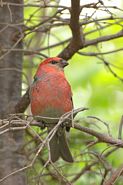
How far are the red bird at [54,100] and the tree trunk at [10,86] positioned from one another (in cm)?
21

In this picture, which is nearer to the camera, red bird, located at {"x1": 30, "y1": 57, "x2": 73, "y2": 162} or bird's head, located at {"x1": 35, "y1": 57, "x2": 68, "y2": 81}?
red bird, located at {"x1": 30, "y1": 57, "x2": 73, "y2": 162}

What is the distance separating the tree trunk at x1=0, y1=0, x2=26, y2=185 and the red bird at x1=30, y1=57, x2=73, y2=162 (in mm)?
208

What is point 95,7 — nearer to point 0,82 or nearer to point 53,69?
point 53,69

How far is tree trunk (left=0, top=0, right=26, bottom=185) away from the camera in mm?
4004

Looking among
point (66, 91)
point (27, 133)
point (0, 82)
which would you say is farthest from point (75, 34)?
point (27, 133)

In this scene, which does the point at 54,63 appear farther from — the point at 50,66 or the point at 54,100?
the point at 54,100

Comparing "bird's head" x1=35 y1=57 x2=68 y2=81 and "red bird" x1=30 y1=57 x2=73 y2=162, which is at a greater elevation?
"bird's head" x1=35 y1=57 x2=68 y2=81

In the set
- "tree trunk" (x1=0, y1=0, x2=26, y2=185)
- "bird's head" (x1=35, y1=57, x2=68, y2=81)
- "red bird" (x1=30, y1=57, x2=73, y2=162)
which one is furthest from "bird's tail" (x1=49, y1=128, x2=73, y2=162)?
"bird's head" (x1=35, y1=57, x2=68, y2=81)

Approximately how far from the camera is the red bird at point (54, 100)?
3.78 metres

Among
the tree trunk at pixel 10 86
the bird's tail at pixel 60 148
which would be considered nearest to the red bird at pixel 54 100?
the bird's tail at pixel 60 148

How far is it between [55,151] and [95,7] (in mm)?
993

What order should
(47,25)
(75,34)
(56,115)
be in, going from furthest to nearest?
(47,25)
(56,115)
(75,34)

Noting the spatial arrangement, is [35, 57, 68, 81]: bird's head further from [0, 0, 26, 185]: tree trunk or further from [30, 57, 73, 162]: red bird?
[0, 0, 26, 185]: tree trunk

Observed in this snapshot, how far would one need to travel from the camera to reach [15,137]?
4.07 metres
